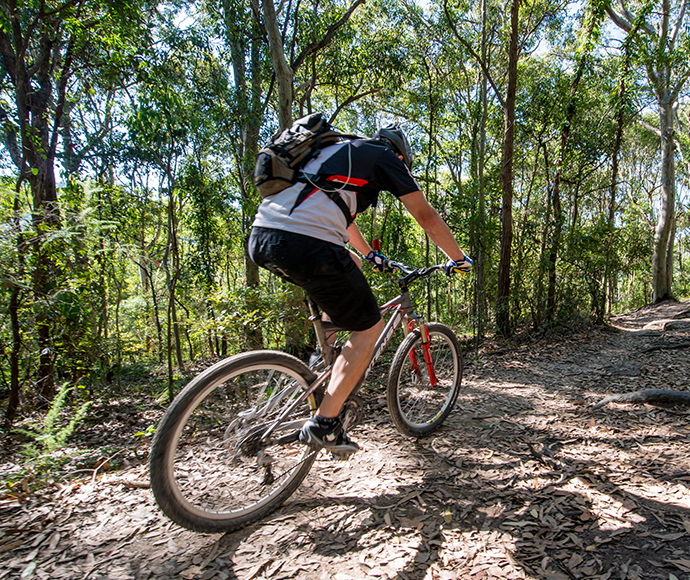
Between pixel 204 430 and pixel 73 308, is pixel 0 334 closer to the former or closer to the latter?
pixel 73 308

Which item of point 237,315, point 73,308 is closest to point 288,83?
point 237,315

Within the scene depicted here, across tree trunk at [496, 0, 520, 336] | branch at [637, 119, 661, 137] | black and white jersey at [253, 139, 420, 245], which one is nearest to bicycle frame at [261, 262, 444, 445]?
black and white jersey at [253, 139, 420, 245]

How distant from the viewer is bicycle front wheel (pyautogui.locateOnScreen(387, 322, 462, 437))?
2682mm

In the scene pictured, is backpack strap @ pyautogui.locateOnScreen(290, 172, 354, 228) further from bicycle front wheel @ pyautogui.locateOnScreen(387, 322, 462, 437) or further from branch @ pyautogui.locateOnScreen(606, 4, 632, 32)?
branch @ pyautogui.locateOnScreen(606, 4, 632, 32)

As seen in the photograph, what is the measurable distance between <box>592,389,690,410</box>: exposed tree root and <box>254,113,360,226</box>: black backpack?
295 cm

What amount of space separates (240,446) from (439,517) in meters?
1.09

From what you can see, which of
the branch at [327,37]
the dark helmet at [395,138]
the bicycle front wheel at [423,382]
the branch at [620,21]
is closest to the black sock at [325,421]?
the bicycle front wheel at [423,382]

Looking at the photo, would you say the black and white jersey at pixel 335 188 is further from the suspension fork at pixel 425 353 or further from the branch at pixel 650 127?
the branch at pixel 650 127

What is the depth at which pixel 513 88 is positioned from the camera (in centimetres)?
616

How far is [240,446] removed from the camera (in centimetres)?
201

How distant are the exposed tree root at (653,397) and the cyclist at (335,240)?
2.37 meters

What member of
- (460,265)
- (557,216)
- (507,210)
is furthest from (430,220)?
(557,216)

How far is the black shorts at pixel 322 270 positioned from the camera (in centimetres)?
186

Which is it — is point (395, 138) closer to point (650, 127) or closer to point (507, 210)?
point (507, 210)
